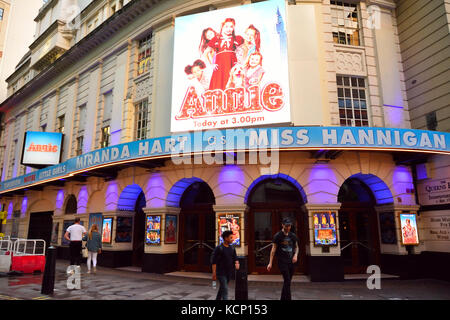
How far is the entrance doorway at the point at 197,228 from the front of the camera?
1242cm

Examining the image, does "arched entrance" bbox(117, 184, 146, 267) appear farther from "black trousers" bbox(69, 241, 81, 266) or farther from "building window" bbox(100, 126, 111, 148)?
"black trousers" bbox(69, 241, 81, 266)

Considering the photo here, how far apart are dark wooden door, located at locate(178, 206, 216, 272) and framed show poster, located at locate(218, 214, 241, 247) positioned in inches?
57.1

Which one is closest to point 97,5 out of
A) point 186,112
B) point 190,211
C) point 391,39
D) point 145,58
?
point 145,58

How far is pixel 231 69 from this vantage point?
40.4ft

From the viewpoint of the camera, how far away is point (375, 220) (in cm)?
1195

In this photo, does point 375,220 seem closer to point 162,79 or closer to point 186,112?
point 186,112

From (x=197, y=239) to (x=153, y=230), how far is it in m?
1.90

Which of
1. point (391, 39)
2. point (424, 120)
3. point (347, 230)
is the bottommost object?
point (347, 230)

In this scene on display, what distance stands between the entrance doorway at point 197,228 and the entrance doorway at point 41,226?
11.8 m

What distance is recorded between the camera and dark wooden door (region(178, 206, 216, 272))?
12.4 metres

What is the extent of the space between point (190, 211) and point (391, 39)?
11832 millimetres

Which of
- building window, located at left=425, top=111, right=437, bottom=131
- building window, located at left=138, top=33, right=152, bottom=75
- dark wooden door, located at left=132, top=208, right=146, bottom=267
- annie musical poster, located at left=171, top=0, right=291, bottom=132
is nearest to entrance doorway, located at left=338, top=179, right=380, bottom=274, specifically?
building window, located at left=425, top=111, right=437, bottom=131
